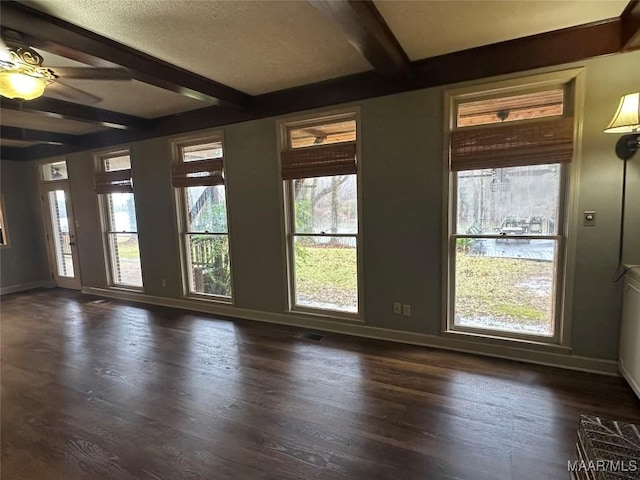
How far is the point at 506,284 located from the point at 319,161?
2.21 meters

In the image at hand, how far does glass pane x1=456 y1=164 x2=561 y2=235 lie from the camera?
2.75 metres

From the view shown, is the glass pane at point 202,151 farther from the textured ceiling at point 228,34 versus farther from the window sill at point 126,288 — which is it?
the window sill at point 126,288

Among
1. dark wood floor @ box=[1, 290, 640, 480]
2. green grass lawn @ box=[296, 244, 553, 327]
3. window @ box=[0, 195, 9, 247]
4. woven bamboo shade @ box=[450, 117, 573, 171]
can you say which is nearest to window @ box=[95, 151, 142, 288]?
dark wood floor @ box=[1, 290, 640, 480]

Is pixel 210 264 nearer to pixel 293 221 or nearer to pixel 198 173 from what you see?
pixel 198 173

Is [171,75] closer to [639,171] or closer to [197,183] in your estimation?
[197,183]

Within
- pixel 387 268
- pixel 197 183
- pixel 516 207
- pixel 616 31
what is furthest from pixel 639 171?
pixel 197 183

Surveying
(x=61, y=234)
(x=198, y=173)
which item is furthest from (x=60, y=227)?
(x=198, y=173)

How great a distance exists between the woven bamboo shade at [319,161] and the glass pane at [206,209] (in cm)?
109

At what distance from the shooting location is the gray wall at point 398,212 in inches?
99.0

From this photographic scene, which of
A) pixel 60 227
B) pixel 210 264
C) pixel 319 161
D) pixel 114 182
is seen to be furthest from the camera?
pixel 60 227

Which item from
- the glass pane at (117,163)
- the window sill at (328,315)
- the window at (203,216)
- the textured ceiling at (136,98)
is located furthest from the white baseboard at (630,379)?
the glass pane at (117,163)

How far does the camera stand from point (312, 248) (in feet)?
12.7

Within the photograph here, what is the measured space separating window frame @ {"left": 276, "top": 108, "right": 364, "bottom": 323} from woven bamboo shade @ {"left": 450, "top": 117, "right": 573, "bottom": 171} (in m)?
0.98

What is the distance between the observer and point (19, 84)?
2.08 metres
